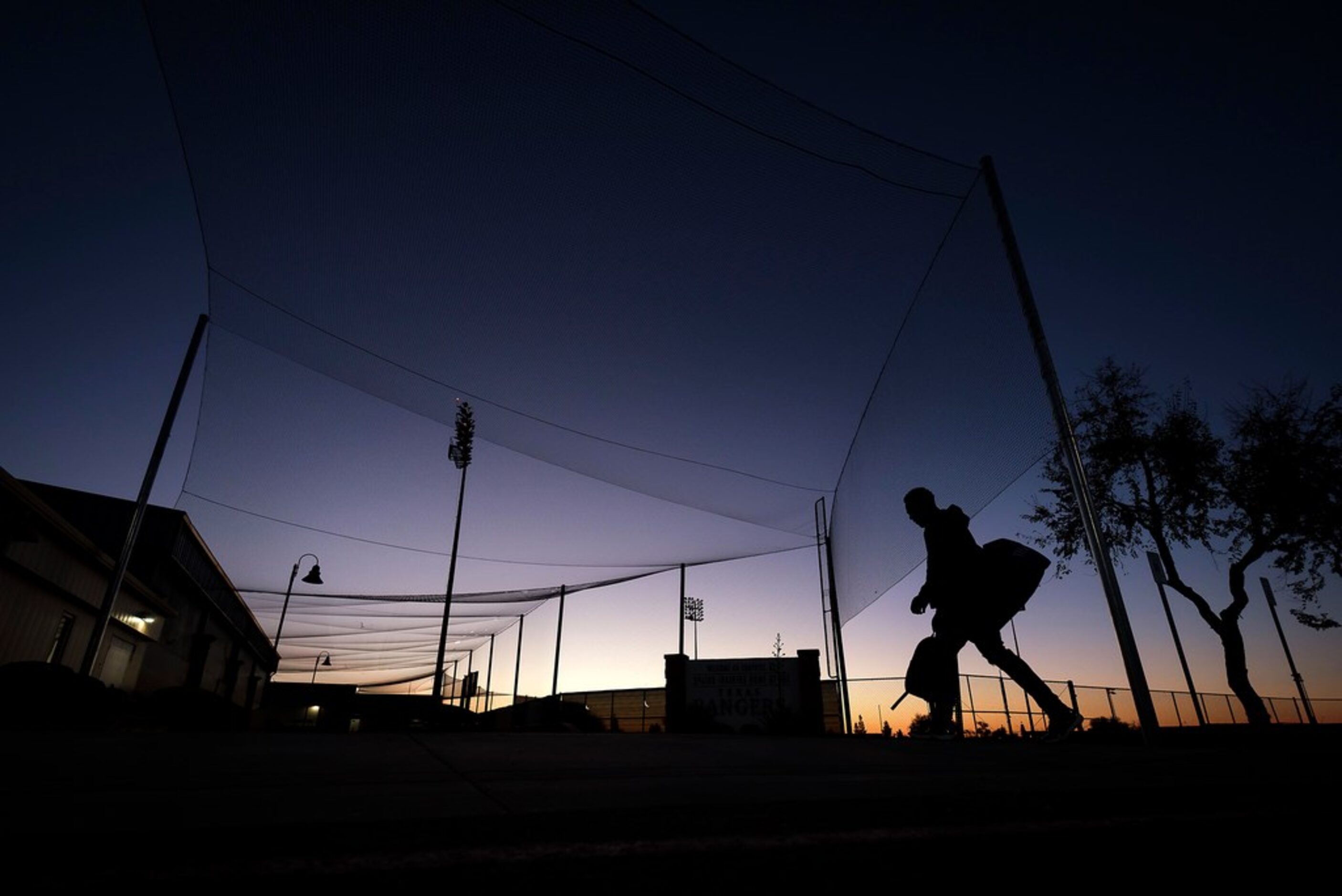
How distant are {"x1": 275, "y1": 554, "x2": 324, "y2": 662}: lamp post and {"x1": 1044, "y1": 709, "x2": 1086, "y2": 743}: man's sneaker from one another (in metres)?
15.8

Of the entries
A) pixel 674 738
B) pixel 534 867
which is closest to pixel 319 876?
pixel 534 867

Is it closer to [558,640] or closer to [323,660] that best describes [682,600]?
[558,640]

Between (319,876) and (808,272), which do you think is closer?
(319,876)

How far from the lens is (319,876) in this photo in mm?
635

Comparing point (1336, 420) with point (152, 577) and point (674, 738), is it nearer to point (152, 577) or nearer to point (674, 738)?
point (674, 738)

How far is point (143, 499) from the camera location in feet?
21.9

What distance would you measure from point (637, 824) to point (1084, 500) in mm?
4390

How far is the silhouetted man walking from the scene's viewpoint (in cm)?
392

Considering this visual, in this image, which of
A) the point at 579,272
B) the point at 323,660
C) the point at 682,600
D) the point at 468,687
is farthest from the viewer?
the point at 323,660

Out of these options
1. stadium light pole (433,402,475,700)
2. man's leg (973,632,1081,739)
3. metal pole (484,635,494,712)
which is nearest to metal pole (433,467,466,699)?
stadium light pole (433,402,475,700)

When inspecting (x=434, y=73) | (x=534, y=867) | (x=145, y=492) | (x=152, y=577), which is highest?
(x=434, y=73)

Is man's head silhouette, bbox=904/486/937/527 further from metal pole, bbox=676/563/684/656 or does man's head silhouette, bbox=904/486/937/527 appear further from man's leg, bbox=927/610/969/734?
metal pole, bbox=676/563/684/656

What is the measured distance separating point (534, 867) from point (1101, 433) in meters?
17.9

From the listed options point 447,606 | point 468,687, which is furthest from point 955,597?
point 468,687
